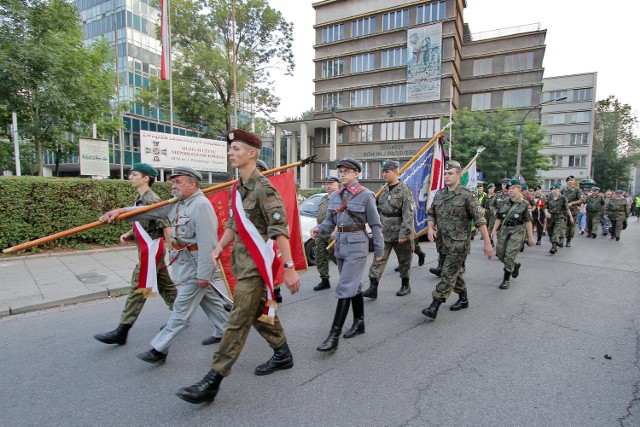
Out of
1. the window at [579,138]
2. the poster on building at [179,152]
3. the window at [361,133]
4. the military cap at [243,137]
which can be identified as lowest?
the military cap at [243,137]

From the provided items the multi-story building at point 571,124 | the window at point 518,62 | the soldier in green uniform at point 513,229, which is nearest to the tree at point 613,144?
the multi-story building at point 571,124

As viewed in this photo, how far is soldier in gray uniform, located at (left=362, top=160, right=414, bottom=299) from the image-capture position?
5453 mm

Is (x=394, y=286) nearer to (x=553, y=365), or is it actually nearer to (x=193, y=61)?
(x=553, y=365)

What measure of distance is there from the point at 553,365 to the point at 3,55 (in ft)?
46.0

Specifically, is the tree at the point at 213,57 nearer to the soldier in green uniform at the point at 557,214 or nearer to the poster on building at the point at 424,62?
the poster on building at the point at 424,62

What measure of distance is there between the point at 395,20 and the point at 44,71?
32598mm

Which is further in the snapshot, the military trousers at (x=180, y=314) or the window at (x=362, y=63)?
the window at (x=362, y=63)

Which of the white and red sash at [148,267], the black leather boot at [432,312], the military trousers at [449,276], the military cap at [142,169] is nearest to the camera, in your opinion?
the white and red sash at [148,267]

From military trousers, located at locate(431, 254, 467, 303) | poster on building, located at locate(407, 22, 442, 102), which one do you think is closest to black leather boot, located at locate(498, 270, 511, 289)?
military trousers, located at locate(431, 254, 467, 303)

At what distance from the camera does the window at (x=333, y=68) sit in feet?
126

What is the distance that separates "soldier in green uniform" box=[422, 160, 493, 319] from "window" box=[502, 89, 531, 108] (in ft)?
119

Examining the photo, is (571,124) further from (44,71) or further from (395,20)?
(44,71)

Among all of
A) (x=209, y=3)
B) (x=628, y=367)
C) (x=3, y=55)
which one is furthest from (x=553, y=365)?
(x=209, y=3)

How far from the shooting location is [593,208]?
14.3m
